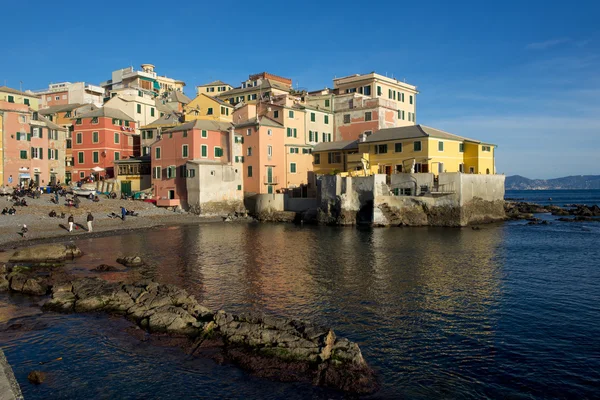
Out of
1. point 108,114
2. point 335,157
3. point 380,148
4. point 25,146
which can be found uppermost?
point 108,114

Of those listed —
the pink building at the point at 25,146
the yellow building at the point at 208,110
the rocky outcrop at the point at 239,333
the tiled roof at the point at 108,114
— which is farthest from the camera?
the tiled roof at the point at 108,114

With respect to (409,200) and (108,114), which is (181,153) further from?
(409,200)

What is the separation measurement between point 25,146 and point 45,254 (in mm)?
42162

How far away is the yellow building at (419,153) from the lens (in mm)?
61241

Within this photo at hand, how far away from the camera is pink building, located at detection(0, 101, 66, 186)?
65125 millimetres

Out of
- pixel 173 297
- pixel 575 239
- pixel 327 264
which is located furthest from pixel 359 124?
pixel 173 297

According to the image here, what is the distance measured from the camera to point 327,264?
114ft

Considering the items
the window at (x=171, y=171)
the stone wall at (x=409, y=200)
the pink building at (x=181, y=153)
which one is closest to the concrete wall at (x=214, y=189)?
the pink building at (x=181, y=153)

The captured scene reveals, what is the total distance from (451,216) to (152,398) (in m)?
51.3

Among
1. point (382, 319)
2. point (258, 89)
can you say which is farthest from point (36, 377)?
point (258, 89)

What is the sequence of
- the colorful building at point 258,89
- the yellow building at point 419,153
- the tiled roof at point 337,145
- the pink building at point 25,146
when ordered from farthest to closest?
the colorful building at point 258,89, the tiled roof at point 337,145, the pink building at point 25,146, the yellow building at point 419,153

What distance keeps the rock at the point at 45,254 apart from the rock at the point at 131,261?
205 inches

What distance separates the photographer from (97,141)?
7950 cm

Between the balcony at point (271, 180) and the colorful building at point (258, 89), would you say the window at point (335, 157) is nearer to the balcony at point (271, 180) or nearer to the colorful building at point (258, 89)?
the balcony at point (271, 180)
